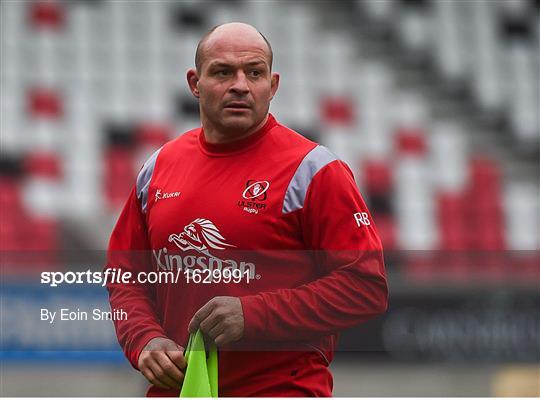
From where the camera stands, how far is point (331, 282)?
2.14m

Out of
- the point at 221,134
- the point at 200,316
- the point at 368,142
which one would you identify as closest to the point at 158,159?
the point at 221,134

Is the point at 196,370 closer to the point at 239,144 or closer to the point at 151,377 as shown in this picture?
the point at 151,377

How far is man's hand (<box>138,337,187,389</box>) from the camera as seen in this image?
2127mm

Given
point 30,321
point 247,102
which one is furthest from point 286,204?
point 30,321

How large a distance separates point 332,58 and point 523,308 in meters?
3.27

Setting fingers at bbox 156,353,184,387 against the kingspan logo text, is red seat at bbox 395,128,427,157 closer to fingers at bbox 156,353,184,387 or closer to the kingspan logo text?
the kingspan logo text

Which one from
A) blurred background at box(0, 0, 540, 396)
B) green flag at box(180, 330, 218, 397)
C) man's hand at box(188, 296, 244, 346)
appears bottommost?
green flag at box(180, 330, 218, 397)

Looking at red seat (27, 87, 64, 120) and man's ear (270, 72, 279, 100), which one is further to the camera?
red seat (27, 87, 64, 120)

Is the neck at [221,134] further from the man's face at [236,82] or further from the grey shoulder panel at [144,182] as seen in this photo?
the grey shoulder panel at [144,182]

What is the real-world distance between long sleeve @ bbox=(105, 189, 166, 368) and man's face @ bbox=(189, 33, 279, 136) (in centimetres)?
34

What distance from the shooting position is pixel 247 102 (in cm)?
223

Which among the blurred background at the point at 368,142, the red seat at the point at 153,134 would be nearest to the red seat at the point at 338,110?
the blurred background at the point at 368,142

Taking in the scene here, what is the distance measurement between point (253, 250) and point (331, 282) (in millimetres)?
187

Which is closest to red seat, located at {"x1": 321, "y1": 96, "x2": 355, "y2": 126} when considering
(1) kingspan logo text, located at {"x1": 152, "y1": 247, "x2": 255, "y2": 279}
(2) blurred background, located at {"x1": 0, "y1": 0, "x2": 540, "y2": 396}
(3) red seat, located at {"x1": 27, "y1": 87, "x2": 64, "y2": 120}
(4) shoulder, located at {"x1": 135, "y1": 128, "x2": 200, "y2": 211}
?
(2) blurred background, located at {"x1": 0, "y1": 0, "x2": 540, "y2": 396}
